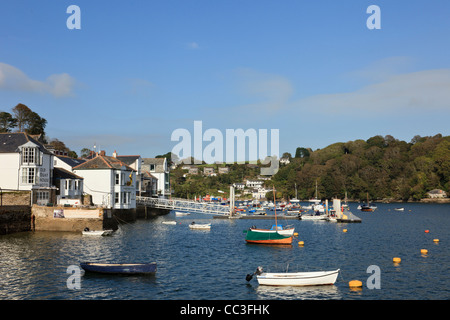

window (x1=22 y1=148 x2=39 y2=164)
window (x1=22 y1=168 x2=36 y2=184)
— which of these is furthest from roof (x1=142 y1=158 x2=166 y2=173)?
window (x1=22 y1=148 x2=39 y2=164)

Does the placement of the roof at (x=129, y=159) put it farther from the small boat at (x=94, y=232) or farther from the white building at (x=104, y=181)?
the small boat at (x=94, y=232)

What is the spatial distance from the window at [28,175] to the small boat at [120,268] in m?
30.8

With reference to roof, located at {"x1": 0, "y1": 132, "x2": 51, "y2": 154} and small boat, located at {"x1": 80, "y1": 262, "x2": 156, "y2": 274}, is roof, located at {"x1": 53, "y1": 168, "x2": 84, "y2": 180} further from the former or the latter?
small boat, located at {"x1": 80, "y1": 262, "x2": 156, "y2": 274}

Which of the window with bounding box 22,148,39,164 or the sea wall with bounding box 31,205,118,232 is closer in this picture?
the sea wall with bounding box 31,205,118,232

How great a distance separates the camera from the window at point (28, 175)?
5725 cm

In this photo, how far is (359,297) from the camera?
89.8 feet

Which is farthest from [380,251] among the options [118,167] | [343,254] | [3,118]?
[3,118]

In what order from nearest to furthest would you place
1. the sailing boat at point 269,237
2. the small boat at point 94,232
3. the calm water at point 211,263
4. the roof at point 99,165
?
the calm water at point 211,263, the sailing boat at point 269,237, the small boat at point 94,232, the roof at point 99,165

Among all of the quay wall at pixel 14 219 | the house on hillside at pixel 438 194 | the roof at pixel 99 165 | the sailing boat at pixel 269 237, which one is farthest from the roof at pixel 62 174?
the house on hillside at pixel 438 194

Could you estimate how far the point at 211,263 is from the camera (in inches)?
1517

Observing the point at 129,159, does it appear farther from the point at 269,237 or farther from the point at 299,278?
the point at 299,278

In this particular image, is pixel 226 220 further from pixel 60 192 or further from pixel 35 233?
pixel 35 233

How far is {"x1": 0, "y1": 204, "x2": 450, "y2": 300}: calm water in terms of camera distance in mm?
28031

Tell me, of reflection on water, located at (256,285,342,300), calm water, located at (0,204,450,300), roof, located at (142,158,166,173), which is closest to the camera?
reflection on water, located at (256,285,342,300)
